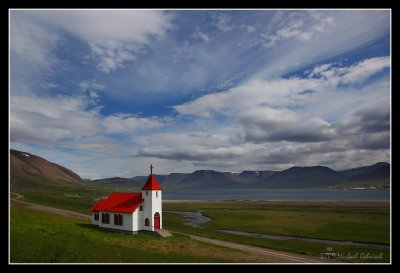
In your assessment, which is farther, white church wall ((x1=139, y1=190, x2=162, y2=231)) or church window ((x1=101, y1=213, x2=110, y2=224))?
church window ((x1=101, y1=213, x2=110, y2=224))

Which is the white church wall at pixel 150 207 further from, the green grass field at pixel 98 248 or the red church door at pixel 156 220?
the green grass field at pixel 98 248

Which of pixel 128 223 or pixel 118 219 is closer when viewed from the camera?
pixel 128 223

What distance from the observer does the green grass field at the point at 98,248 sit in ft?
94.2

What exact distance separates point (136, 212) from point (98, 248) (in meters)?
18.3

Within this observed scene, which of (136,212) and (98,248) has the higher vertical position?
(136,212)

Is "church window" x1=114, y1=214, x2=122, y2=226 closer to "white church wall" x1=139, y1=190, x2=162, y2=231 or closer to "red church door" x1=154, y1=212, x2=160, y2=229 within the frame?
"white church wall" x1=139, y1=190, x2=162, y2=231

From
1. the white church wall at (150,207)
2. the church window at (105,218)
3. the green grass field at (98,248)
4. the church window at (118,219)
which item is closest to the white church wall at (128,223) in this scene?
the church window at (118,219)

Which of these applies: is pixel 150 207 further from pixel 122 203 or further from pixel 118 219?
pixel 118 219

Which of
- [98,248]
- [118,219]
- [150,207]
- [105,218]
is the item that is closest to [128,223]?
[118,219]

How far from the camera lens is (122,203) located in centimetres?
5662

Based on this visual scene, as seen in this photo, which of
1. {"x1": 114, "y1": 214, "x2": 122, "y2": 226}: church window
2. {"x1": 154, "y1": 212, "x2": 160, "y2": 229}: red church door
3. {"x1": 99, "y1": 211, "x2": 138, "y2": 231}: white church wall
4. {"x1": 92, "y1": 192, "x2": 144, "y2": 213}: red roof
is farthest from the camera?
{"x1": 114, "y1": 214, "x2": 122, "y2": 226}: church window

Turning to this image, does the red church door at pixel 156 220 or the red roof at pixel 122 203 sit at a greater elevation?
the red roof at pixel 122 203

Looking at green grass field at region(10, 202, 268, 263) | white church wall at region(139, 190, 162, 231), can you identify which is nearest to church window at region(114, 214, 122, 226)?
green grass field at region(10, 202, 268, 263)

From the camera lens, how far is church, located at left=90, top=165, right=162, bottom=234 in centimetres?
5338
